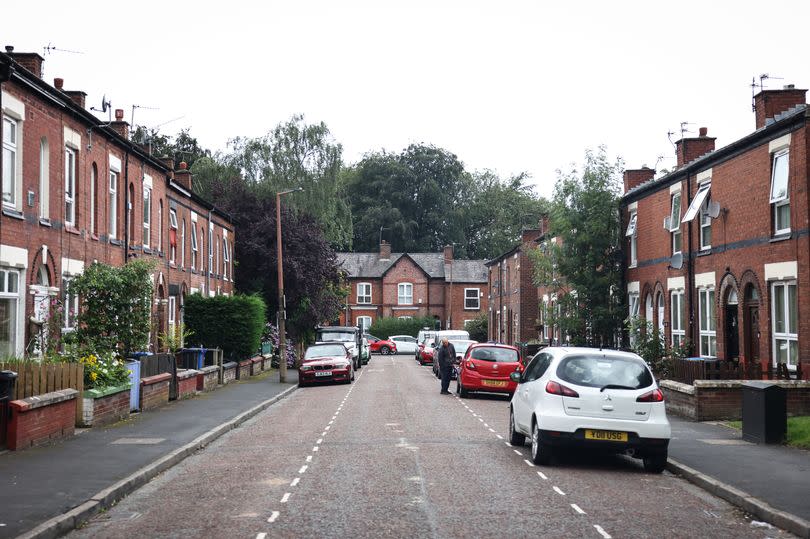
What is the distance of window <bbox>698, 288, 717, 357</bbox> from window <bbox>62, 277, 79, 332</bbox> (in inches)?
628

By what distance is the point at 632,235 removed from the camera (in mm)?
32156

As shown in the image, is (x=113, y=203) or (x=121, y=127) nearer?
(x=113, y=203)

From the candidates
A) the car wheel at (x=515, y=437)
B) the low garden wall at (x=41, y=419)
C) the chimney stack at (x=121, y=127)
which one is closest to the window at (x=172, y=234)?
the chimney stack at (x=121, y=127)

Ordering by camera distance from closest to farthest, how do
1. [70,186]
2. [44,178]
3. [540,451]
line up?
[540,451] → [44,178] → [70,186]

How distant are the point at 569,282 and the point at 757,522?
76.1 ft

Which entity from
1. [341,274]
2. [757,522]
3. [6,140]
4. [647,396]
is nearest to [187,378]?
[6,140]

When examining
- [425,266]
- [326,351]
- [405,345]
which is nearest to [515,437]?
[326,351]

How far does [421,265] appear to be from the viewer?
279 ft

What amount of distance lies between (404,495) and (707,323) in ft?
56.3

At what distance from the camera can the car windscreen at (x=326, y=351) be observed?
33.2 metres

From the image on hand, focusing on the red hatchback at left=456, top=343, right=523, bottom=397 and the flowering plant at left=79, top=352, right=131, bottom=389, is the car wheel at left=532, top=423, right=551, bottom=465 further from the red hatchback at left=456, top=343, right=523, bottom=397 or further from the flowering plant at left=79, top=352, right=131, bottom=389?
the red hatchback at left=456, top=343, right=523, bottom=397

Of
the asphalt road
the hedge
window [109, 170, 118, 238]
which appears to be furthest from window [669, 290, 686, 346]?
window [109, 170, 118, 238]

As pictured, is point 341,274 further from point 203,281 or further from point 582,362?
point 582,362

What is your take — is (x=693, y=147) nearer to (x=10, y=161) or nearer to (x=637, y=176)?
(x=637, y=176)
